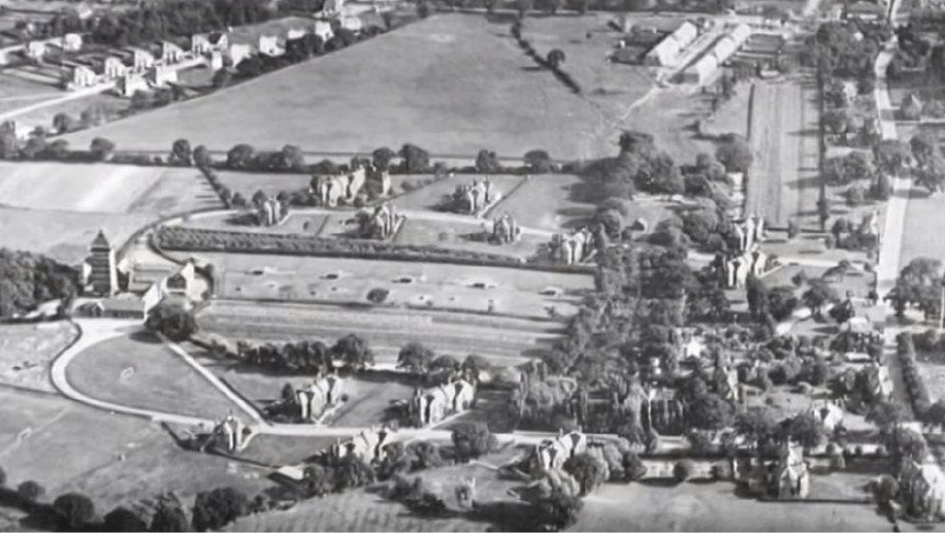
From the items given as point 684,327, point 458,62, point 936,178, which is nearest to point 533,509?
point 684,327

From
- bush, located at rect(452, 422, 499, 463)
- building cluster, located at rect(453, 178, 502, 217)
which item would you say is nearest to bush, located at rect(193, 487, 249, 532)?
bush, located at rect(452, 422, 499, 463)

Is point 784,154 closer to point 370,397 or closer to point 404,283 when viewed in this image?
point 404,283

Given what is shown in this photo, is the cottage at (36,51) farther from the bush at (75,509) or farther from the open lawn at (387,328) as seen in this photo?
the bush at (75,509)

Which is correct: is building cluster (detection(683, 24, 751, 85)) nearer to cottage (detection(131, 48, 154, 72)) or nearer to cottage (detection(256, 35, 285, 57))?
cottage (detection(256, 35, 285, 57))

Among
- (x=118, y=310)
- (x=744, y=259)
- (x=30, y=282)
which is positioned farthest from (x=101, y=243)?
(x=744, y=259)

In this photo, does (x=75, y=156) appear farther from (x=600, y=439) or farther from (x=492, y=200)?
(x=600, y=439)
